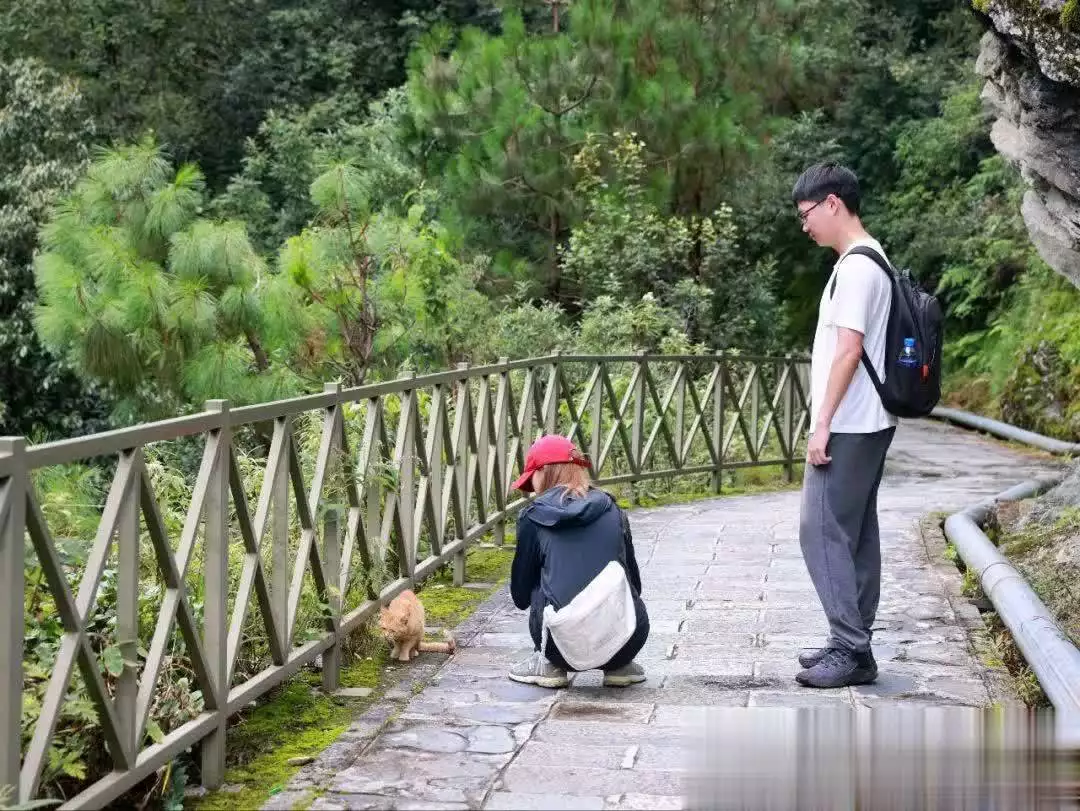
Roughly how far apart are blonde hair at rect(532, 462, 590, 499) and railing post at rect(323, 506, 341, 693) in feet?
2.55

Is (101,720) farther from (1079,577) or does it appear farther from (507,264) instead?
(507,264)

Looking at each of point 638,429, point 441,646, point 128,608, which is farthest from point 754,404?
point 128,608

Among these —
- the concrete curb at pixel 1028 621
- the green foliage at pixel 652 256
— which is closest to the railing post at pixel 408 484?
the concrete curb at pixel 1028 621

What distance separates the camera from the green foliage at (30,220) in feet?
62.2

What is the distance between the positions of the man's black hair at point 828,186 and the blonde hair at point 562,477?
1.29 m

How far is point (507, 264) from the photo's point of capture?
1731 cm

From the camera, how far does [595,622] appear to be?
496cm

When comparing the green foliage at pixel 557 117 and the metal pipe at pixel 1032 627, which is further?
the green foliage at pixel 557 117

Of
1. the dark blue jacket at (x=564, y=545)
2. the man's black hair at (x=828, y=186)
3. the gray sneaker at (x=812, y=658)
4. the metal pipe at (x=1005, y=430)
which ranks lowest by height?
the metal pipe at (x=1005, y=430)

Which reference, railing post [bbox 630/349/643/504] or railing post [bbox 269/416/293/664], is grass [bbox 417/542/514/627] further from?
railing post [bbox 630/349/643/504]

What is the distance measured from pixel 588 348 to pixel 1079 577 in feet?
28.0

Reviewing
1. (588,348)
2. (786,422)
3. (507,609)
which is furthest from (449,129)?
(507,609)

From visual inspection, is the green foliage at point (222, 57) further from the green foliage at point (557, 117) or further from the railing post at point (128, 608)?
the railing post at point (128, 608)

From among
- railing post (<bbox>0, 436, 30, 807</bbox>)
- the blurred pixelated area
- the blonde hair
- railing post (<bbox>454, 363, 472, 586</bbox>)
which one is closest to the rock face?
railing post (<bbox>454, 363, 472, 586</bbox>)
